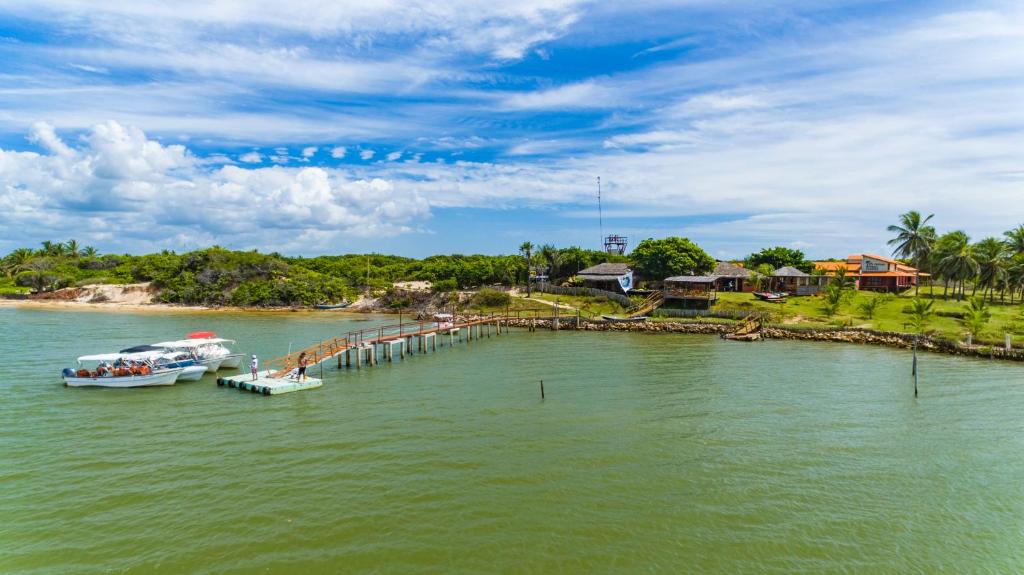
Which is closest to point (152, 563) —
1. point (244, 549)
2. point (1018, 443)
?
point (244, 549)

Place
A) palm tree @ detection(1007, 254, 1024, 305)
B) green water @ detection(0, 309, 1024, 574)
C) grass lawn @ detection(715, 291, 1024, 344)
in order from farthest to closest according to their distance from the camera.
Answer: palm tree @ detection(1007, 254, 1024, 305)
grass lawn @ detection(715, 291, 1024, 344)
green water @ detection(0, 309, 1024, 574)

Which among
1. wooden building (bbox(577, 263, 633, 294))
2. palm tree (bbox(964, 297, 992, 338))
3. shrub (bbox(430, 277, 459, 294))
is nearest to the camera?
palm tree (bbox(964, 297, 992, 338))

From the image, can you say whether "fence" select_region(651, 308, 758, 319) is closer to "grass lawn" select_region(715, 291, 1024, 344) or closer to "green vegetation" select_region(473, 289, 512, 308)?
"grass lawn" select_region(715, 291, 1024, 344)

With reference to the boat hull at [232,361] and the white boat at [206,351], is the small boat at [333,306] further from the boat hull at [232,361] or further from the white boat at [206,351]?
the boat hull at [232,361]

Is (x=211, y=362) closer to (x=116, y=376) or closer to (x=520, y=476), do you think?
(x=116, y=376)

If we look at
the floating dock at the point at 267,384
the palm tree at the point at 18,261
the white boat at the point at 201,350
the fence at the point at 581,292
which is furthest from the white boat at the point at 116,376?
the palm tree at the point at 18,261

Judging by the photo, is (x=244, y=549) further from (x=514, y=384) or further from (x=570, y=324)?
(x=570, y=324)

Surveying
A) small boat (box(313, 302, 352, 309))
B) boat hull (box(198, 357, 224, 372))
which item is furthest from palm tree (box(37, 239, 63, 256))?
boat hull (box(198, 357, 224, 372))
